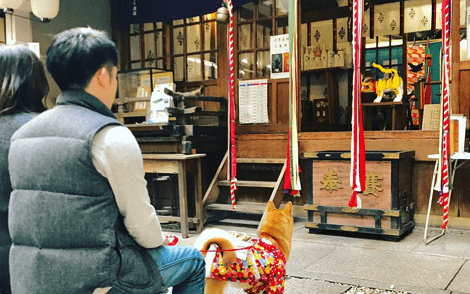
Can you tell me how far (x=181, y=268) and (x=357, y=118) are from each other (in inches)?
114

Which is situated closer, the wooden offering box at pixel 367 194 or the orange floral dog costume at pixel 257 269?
the orange floral dog costume at pixel 257 269

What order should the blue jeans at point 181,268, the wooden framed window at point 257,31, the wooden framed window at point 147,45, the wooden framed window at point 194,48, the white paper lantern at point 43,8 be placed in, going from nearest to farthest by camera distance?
the blue jeans at point 181,268 < the white paper lantern at point 43,8 < the wooden framed window at point 257,31 < the wooden framed window at point 194,48 < the wooden framed window at point 147,45

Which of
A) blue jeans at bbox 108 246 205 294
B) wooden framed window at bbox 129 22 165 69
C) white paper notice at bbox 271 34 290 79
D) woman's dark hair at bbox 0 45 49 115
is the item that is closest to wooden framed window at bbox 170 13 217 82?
wooden framed window at bbox 129 22 165 69

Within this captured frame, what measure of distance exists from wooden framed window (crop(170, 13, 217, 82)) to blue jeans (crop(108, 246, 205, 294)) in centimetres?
571

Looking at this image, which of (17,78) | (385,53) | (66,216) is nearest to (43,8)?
(17,78)

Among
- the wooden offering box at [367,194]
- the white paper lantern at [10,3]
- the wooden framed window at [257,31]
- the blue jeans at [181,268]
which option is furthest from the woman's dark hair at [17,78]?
the wooden framed window at [257,31]

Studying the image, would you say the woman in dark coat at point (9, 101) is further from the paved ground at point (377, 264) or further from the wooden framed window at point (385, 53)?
the wooden framed window at point (385, 53)

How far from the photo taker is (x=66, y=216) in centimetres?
177

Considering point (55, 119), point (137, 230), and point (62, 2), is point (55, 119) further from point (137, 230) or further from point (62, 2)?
point (62, 2)

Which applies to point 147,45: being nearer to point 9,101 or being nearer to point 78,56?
point 9,101

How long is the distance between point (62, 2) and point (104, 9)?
2.71ft

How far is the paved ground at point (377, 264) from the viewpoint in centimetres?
387

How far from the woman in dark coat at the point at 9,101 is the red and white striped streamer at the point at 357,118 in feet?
10.1

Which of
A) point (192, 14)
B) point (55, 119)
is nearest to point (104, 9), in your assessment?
point (192, 14)
